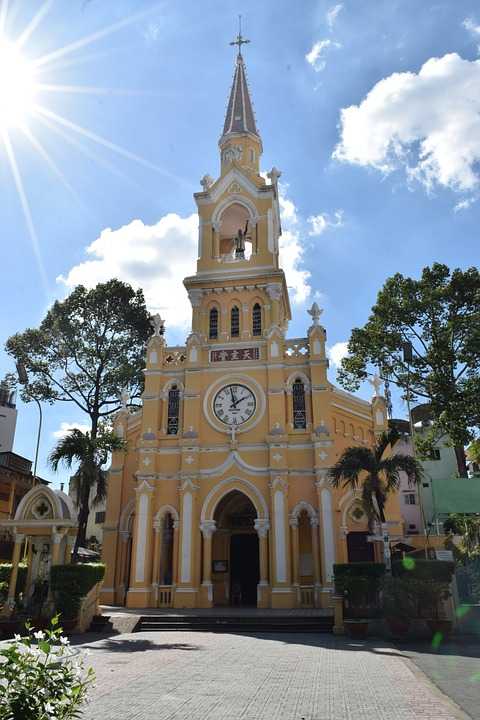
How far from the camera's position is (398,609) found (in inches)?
634

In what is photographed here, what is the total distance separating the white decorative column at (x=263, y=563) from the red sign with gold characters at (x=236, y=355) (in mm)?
7413

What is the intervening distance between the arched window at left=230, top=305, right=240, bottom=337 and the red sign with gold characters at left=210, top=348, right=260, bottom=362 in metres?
1.20

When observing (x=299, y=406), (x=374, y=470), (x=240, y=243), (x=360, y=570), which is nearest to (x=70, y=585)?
(x=360, y=570)

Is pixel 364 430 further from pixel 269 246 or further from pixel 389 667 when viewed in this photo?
pixel 389 667

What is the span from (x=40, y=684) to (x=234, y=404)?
21905 millimetres

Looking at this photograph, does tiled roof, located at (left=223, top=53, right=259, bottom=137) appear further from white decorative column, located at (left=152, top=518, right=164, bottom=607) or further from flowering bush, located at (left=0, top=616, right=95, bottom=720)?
flowering bush, located at (left=0, top=616, right=95, bottom=720)

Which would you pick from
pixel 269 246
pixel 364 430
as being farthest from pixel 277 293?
pixel 364 430

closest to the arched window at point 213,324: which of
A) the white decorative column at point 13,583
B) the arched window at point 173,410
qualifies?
the arched window at point 173,410

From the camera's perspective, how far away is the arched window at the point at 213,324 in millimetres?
28297

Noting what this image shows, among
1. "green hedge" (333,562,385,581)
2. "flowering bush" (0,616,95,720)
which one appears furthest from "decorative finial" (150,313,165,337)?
"flowering bush" (0,616,95,720)

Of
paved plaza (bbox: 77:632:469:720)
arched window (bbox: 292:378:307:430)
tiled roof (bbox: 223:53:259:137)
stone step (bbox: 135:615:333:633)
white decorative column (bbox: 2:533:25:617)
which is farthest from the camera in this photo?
tiled roof (bbox: 223:53:259:137)

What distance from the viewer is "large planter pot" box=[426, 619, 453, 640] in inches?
619

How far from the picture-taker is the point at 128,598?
77.2 ft

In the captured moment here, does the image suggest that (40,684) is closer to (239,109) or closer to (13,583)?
(13,583)
